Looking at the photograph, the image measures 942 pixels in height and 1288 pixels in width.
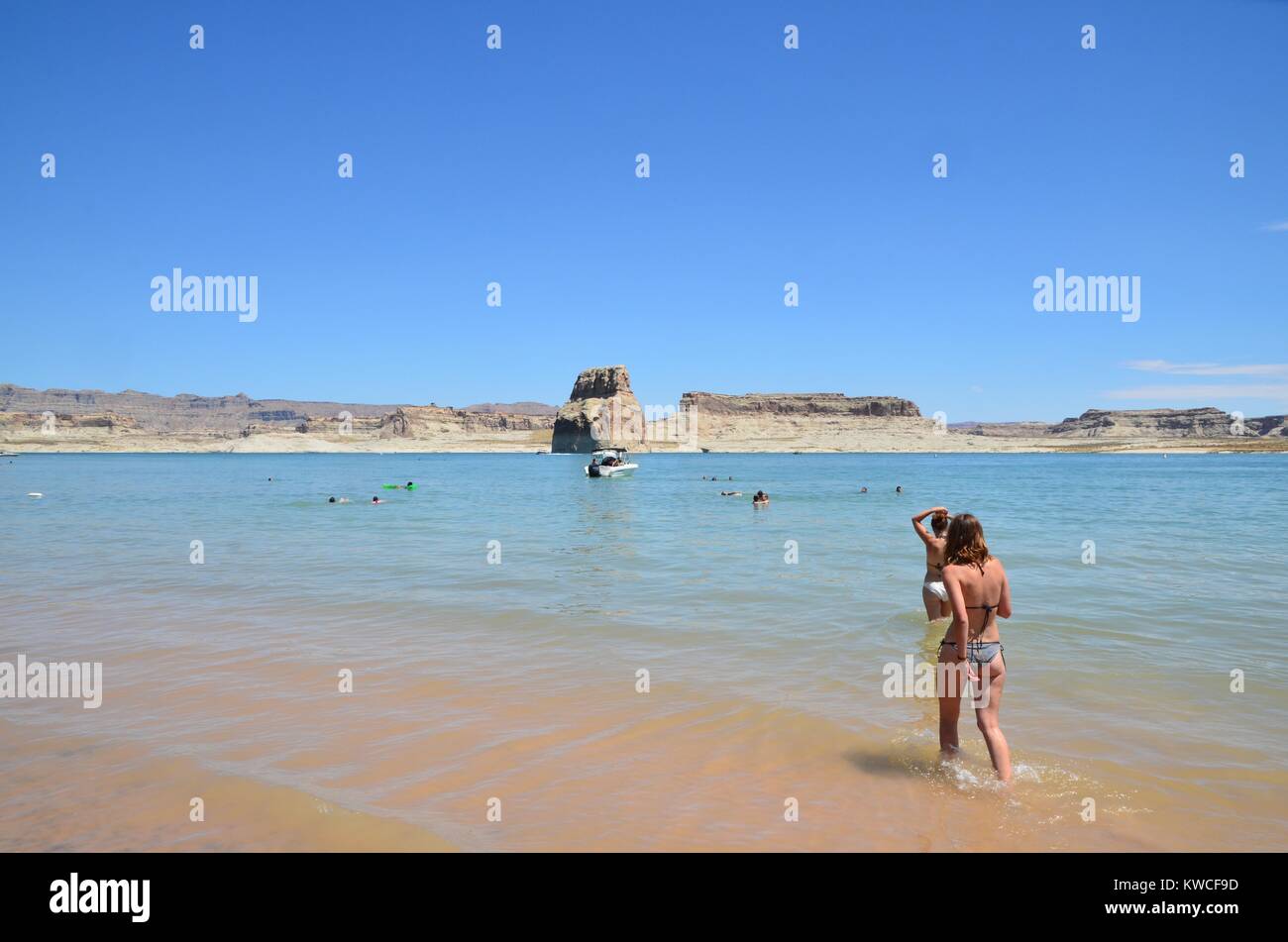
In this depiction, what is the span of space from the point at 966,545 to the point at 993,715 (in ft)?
4.21

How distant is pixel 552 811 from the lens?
4.94 m

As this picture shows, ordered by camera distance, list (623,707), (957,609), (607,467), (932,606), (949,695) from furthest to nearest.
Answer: (607,467) < (932,606) < (623,707) < (949,695) < (957,609)

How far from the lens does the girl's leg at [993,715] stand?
5.51m

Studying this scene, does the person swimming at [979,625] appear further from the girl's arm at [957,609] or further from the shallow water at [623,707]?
the shallow water at [623,707]

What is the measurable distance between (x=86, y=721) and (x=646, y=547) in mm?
13951

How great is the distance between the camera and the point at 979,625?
5648 mm

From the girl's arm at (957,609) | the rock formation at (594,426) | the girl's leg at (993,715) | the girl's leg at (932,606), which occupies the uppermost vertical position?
the rock formation at (594,426)
